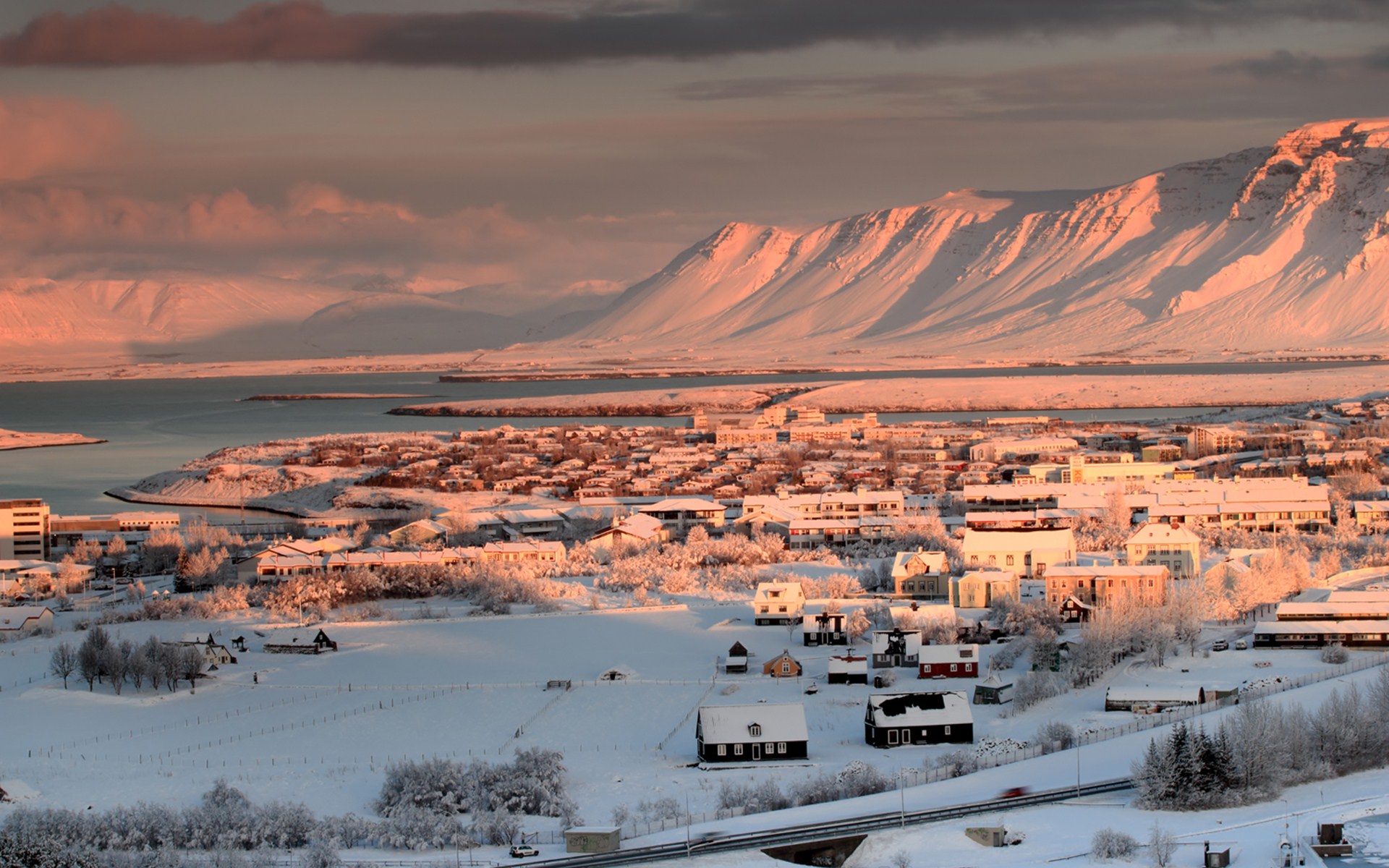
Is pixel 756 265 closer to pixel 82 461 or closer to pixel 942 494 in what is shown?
pixel 82 461

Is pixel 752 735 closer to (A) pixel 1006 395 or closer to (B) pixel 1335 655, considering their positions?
(B) pixel 1335 655

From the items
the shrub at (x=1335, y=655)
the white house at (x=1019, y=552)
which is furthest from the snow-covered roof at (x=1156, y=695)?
the white house at (x=1019, y=552)

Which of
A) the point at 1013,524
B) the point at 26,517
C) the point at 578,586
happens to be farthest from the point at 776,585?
the point at 26,517

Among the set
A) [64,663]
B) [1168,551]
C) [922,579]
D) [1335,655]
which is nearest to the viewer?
[1335,655]

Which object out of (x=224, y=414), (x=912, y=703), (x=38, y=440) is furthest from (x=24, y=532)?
(x=224, y=414)

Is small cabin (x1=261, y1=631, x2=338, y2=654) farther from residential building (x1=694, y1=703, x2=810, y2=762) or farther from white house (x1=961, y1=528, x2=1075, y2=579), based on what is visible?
white house (x1=961, y1=528, x2=1075, y2=579)

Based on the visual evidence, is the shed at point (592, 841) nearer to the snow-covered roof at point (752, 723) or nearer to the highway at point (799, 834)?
the highway at point (799, 834)
